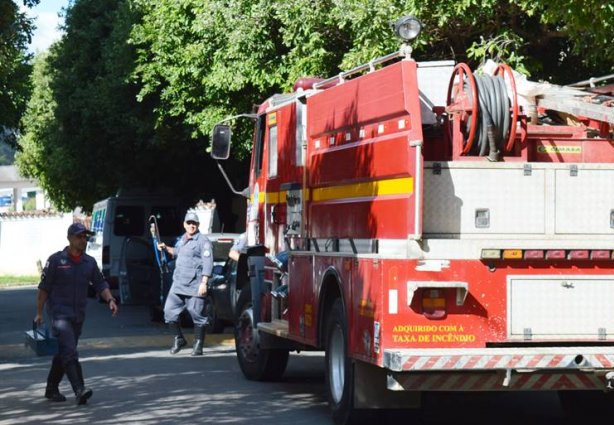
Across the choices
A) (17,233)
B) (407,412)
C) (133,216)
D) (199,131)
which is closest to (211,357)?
(407,412)

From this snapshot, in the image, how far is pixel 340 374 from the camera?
11047 mm

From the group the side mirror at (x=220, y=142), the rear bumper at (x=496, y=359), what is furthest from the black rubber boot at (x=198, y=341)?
the rear bumper at (x=496, y=359)

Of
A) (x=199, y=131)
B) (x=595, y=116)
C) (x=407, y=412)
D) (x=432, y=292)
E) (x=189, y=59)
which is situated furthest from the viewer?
(x=199, y=131)

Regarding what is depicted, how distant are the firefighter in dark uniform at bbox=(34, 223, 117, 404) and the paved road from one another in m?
0.33

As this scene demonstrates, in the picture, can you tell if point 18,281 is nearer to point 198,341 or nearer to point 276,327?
point 198,341

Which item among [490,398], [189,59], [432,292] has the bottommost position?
[490,398]

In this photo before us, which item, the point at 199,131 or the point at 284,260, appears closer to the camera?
the point at 284,260

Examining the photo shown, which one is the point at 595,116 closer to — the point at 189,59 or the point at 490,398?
the point at 490,398

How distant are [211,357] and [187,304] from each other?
75 cm

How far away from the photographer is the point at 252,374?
48.1 feet

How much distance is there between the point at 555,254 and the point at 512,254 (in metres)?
0.33

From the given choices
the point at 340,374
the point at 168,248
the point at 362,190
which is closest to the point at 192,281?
the point at 168,248

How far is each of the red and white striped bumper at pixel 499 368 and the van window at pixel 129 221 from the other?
69.7ft

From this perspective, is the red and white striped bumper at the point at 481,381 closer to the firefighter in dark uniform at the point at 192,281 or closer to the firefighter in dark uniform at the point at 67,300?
the firefighter in dark uniform at the point at 67,300
